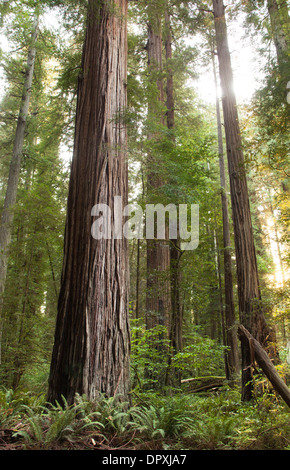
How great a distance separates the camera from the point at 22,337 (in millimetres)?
7070

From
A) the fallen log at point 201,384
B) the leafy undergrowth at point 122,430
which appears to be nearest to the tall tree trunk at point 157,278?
the fallen log at point 201,384

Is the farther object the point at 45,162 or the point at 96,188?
the point at 45,162

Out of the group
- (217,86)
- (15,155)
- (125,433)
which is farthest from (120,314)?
(217,86)

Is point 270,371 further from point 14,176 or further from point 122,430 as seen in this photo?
point 14,176

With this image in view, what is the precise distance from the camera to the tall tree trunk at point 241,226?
214 inches

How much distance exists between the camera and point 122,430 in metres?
2.77

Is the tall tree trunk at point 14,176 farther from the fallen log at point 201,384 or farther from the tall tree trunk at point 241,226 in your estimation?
the tall tree trunk at point 241,226

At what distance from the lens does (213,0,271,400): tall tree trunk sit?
543 cm

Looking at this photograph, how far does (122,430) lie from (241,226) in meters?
4.75

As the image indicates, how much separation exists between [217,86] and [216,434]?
16239 millimetres

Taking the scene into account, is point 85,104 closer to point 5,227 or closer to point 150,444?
point 150,444

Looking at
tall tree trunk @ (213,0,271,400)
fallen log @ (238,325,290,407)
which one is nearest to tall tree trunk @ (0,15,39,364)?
tall tree trunk @ (213,0,271,400)

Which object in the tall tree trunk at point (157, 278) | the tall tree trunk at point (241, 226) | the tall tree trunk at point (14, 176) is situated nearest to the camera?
the tall tree trunk at point (241, 226)

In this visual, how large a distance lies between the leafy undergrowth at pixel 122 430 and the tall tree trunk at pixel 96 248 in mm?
305
